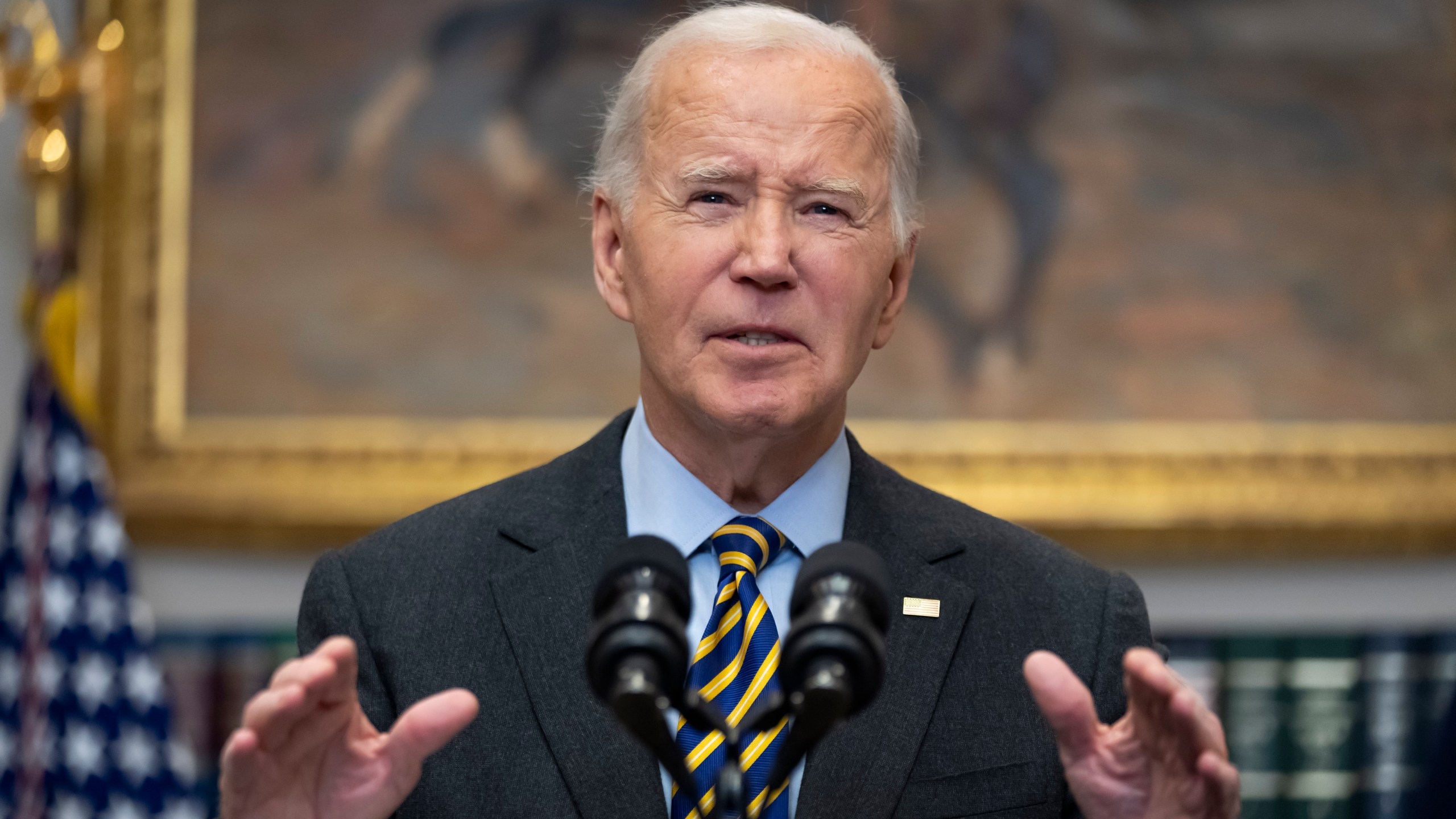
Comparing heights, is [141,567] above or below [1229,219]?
below

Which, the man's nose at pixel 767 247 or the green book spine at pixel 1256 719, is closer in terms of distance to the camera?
the man's nose at pixel 767 247

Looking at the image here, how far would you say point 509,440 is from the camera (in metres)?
4.60

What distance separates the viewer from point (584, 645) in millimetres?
2145

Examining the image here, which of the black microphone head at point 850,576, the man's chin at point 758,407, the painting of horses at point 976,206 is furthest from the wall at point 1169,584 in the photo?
the black microphone head at point 850,576

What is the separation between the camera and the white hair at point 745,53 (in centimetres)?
223

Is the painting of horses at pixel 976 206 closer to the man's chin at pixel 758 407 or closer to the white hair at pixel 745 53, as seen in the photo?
the white hair at pixel 745 53

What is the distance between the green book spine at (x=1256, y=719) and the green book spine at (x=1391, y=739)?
0.28 metres

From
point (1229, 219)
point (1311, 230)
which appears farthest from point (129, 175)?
point (1311, 230)

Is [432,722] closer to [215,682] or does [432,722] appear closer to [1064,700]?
[1064,700]

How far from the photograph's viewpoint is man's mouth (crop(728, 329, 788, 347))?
2105 mm

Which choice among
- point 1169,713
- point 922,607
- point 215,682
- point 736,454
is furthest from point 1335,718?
point 215,682

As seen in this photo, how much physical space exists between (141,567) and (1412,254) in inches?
176

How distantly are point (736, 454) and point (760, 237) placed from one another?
1.25ft

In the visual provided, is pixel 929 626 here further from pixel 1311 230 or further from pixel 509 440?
pixel 1311 230
